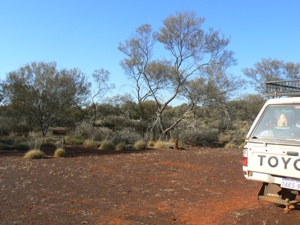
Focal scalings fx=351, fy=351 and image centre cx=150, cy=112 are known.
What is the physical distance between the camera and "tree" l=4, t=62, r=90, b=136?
20.9m

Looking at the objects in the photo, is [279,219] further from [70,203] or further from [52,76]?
[52,76]

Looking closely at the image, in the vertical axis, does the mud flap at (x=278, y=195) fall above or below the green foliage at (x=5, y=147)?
above

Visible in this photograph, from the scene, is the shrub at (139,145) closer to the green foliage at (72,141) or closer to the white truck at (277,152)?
the green foliage at (72,141)

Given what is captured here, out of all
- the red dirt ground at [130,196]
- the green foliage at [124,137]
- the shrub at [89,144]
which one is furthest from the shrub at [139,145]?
the red dirt ground at [130,196]

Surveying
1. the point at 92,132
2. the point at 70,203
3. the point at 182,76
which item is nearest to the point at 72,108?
the point at 92,132

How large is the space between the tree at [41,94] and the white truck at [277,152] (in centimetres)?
1718

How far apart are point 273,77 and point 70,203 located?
28529 millimetres

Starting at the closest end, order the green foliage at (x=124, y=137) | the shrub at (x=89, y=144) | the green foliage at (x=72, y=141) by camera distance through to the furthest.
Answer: the shrub at (x=89, y=144) → the green foliage at (x=72, y=141) → the green foliage at (x=124, y=137)

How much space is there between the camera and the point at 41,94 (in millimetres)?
21000

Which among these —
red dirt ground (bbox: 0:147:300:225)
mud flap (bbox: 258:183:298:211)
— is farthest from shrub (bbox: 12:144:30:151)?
mud flap (bbox: 258:183:298:211)

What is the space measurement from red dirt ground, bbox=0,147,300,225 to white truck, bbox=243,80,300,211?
0.52 m

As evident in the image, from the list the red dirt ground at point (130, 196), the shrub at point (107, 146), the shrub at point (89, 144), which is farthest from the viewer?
the shrub at point (89, 144)

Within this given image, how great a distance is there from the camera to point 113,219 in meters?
5.64

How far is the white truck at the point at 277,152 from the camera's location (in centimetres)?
507
